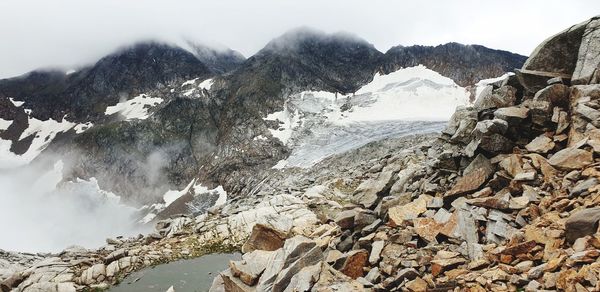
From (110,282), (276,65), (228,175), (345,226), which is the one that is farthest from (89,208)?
(345,226)

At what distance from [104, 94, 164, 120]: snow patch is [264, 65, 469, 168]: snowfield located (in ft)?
213

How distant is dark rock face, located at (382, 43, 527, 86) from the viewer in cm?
14662

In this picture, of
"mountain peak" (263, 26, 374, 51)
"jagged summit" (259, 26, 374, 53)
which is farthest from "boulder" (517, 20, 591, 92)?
"jagged summit" (259, 26, 374, 53)

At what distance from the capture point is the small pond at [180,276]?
76.5 feet

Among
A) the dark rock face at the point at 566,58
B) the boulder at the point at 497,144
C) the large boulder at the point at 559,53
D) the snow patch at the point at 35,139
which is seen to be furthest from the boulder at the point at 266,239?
the snow patch at the point at 35,139

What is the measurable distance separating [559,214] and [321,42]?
18060cm

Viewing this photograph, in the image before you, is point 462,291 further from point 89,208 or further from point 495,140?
point 89,208

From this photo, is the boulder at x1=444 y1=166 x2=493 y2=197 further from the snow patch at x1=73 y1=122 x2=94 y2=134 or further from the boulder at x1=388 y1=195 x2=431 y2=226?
the snow patch at x1=73 y1=122 x2=94 y2=134

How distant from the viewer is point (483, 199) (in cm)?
1461

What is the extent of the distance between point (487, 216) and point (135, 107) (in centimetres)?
18402

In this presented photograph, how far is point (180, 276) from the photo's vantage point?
2458cm

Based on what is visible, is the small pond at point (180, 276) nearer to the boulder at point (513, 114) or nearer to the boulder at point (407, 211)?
the boulder at point (407, 211)

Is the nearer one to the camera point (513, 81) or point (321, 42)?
point (513, 81)

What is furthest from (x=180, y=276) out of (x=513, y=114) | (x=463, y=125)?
(x=513, y=114)
